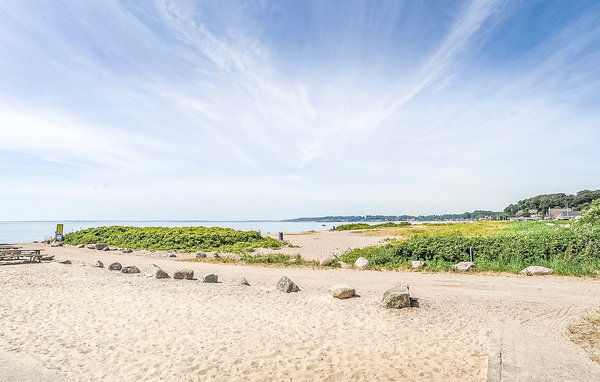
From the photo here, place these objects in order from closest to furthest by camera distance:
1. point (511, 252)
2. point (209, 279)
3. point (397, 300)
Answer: point (397, 300)
point (209, 279)
point (511, 252)

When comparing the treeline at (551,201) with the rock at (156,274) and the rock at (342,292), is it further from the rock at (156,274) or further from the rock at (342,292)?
the rock at (156,274)

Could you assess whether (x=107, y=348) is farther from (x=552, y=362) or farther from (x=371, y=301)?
(x=552, y=362)

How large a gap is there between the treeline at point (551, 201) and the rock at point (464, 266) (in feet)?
385

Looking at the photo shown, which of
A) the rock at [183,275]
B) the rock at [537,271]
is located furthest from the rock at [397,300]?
the rock at [183,275]

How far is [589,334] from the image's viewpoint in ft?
24.9

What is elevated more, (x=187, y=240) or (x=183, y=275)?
(x=187, y=240)

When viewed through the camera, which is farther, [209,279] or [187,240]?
[187,240]

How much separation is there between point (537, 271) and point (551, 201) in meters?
141

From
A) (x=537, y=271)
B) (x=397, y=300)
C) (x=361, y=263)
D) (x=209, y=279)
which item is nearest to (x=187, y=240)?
(x=209, y=279)

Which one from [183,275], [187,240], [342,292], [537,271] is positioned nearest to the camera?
[342,292]

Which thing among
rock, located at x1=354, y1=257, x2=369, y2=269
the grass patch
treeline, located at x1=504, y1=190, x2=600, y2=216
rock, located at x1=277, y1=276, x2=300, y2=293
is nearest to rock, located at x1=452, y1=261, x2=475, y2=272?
rock, located at x1=354, y1=257, x2=369, y2=269

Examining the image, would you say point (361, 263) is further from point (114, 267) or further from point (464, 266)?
point (114, 267)

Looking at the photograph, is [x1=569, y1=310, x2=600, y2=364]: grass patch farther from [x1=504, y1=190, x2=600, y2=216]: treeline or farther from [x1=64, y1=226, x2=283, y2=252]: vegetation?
[x1=504, y1=190, x2=600, y2=216]: treeline

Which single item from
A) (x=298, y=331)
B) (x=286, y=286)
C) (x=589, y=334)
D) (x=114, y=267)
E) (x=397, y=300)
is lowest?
(x=589, y=334)
